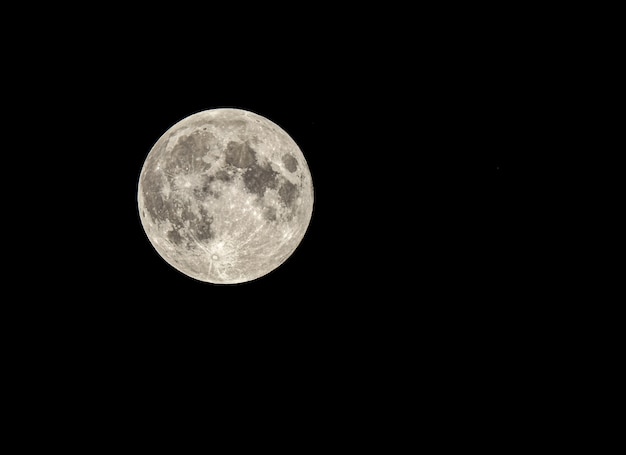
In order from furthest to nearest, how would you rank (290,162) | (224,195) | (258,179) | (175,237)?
(290,162)
(175,237)
(258,179)
(224,195)

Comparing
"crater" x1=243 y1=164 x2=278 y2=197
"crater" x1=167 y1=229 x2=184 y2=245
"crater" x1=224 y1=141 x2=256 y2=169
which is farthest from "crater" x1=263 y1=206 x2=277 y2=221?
"crater" x1=167 y1=229 x2=184 y2=245

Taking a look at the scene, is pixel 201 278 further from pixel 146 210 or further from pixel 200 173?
pixel 200 173

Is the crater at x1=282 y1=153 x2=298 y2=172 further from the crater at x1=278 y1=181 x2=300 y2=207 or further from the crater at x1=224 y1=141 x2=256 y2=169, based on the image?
the crater at x1=224 y1=141 x2=256 y2=169

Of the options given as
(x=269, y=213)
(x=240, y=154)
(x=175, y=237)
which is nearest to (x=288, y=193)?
(x=269, y=213)

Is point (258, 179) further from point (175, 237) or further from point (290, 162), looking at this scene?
point (175, 237)

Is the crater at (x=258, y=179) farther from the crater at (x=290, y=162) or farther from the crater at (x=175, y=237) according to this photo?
the crater at (x=175, y=237)

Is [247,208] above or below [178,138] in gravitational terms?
below

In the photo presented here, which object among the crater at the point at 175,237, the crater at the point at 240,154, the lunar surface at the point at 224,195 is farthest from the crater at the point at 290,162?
the crater at the point at 175,237

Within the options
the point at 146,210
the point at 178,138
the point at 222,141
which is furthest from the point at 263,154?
the point at 146,210
